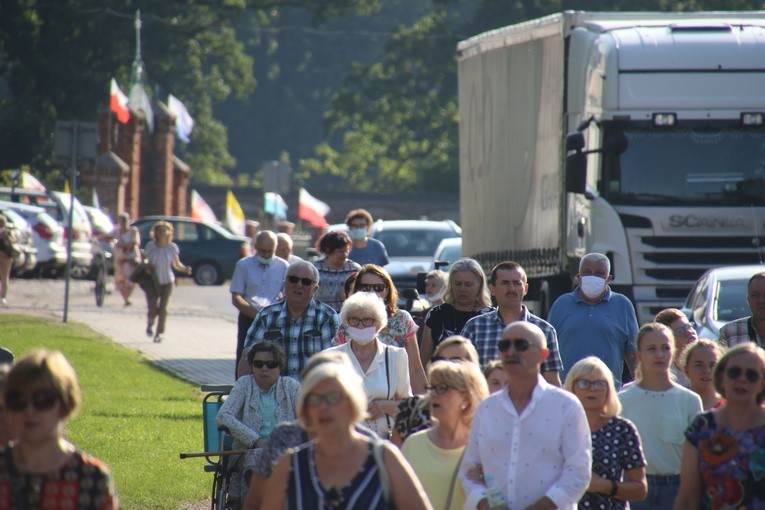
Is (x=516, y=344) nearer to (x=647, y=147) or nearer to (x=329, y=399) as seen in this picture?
(x=329, y=399)

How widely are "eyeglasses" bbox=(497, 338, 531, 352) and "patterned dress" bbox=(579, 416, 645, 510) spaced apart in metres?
1.11

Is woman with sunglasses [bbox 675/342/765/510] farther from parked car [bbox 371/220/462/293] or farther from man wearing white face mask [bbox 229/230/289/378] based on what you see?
parked car [bbox 371/220/462/293]

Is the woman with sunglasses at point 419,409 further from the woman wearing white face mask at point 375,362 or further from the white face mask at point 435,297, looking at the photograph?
the white face mask at point 435,297

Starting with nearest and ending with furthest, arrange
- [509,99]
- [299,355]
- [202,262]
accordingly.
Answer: [299,355] < [509,99] < [202,262]

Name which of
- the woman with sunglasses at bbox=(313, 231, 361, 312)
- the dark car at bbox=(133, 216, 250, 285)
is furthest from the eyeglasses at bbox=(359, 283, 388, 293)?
the dark car at bbox=(133, 216, 250, 285)

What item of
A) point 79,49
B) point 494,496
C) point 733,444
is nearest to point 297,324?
point 494,496

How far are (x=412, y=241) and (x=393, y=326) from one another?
62.6 feet

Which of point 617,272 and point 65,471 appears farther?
point 617,272

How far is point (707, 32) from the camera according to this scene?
59.1ft

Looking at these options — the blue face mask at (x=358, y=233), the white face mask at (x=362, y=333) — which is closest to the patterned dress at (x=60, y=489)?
the white face mask at (x=362, y=333)

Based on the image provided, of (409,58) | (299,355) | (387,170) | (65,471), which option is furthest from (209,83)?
(65,471)

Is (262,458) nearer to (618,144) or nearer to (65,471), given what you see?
(65,471)

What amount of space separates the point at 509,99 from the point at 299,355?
10.0 meters

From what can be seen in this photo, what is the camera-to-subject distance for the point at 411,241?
97.6ft
